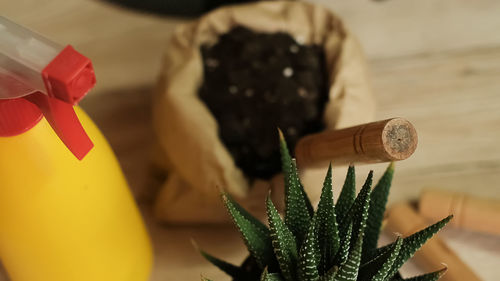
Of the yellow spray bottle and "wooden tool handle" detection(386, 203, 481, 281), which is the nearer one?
the yellow spray bottle

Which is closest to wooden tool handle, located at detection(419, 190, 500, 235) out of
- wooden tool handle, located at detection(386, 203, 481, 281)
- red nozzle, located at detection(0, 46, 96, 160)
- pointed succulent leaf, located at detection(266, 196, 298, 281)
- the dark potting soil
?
wooden tool handle, located at detection(386, 203, 481, 281)

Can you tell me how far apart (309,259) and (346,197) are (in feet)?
0.28

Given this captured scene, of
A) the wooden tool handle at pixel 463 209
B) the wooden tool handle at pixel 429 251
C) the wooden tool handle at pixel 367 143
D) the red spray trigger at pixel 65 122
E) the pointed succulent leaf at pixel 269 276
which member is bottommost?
the wooden tool handle at pixel 429 251

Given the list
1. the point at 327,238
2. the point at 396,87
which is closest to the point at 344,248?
the point at 327,238

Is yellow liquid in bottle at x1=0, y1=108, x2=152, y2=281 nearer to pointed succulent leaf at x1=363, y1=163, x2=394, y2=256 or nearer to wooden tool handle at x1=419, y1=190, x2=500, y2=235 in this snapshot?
pointed succulent leaf at x1=363, y1=163, x2=394, y2=256

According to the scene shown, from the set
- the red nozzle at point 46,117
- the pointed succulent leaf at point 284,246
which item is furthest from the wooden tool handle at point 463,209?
the red nozzle at point 46,117

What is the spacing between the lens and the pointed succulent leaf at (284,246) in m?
0.44

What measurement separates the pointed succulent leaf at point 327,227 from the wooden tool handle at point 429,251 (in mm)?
179

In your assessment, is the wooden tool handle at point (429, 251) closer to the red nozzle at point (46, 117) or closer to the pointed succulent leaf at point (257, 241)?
the pointed succulent leaf at point (257, 241)

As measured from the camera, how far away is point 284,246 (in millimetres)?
453

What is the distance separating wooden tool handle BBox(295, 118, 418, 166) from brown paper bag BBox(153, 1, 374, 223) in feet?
0.41

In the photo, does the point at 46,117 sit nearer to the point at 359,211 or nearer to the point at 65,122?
the point at 65,122

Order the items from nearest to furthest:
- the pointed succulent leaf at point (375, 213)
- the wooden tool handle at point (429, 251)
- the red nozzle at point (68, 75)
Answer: the red nozzle at point (68, 75)
the pointed succulent leaf at point (375, 213)
the wooden tool handle at point (429, 251)

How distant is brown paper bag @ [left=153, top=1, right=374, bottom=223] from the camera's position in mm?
621
